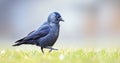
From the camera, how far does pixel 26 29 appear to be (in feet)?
93.4

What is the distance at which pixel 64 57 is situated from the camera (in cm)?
1086

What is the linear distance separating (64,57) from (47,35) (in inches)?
42.4

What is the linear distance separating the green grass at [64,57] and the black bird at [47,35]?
18 centimetres

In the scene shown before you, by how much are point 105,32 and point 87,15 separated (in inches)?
190

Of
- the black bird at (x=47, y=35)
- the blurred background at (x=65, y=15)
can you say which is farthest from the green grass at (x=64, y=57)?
the blurred background at (x=65, y=15)

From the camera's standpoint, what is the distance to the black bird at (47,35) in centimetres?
1180

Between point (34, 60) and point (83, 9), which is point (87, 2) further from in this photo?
point (34, 60)

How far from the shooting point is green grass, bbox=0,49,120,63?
10.5 m

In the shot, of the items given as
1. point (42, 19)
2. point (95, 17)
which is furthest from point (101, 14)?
point (42, 19)

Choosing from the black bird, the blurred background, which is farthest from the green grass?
the blurred background

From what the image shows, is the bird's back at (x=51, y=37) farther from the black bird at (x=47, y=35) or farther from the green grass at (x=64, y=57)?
the green grass at (x=64, y=57)

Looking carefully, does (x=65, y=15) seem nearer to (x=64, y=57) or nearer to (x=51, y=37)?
(x=51, y=37)

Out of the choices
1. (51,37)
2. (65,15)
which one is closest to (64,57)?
(51,37)

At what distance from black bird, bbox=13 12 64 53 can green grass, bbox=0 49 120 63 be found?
18cm
